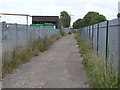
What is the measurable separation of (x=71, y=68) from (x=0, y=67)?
2.84 metres

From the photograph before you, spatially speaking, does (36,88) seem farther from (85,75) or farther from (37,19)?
(37,19)

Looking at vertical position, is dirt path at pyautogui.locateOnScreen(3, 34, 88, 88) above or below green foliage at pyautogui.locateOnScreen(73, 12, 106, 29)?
below

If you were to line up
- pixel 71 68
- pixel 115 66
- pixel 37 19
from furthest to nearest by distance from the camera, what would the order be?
pixel 37 19 → pixel 71 68 → pixel 115 66

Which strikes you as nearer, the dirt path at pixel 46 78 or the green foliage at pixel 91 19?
the dirt path at pixel 46 78

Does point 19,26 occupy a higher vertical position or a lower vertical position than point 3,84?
higher

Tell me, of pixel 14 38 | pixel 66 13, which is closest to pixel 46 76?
pixel 14 38

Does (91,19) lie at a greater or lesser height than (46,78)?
greater

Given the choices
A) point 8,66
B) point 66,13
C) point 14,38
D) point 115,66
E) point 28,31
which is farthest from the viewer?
point 66,13

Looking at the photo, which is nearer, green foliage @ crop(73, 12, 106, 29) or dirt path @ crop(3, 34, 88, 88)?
dirt path @ crop(3, 34, 88, 88)

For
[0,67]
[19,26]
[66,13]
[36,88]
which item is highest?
[66,13]

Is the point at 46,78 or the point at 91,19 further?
the point at 91,19

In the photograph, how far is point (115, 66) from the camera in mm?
5059

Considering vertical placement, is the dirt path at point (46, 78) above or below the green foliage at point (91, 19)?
below

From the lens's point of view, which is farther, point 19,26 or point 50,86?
point 19,26
